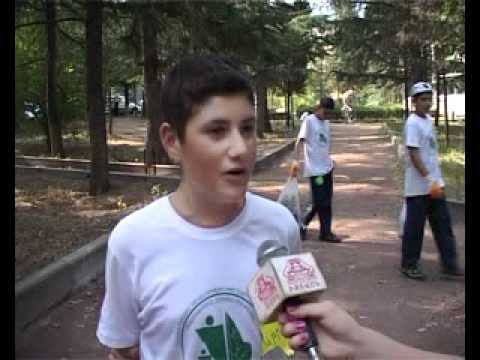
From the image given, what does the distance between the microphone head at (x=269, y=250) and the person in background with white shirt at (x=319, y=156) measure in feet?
19.3

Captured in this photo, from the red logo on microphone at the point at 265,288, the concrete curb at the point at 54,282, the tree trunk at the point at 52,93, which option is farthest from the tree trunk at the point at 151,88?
the red logo on microphone at the point at 265,288

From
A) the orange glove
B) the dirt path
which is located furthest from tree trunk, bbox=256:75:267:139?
the orange glove

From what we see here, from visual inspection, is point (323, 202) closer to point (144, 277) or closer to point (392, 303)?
point (392, 303)

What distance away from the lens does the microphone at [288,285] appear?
1355 millimetres

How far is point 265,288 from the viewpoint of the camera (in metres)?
1.47

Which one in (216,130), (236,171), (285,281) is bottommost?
(285,281)

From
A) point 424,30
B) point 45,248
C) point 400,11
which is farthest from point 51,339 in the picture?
point 400,11

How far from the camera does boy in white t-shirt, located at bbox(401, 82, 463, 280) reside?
5965 mm

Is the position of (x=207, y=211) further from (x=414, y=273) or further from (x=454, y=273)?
(x=454, y=273)

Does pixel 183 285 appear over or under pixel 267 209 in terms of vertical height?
under

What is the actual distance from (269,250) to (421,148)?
4454 mm

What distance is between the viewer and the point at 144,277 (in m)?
1.82

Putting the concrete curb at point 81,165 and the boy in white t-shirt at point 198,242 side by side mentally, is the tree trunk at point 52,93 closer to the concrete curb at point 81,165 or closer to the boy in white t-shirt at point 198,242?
the concrete curb at point 81,165

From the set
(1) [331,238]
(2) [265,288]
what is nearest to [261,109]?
(1) [331,238]
